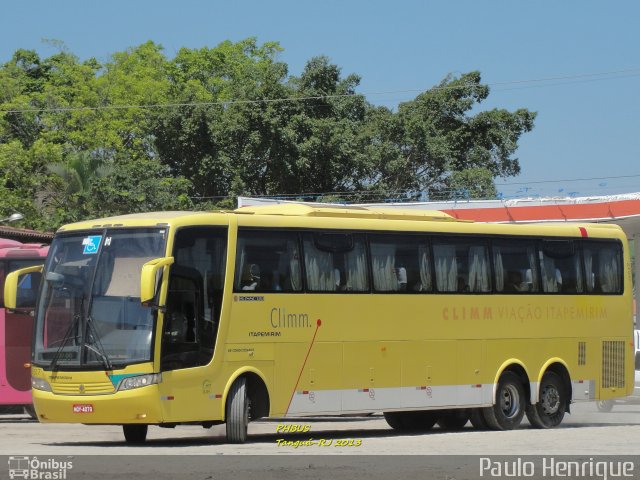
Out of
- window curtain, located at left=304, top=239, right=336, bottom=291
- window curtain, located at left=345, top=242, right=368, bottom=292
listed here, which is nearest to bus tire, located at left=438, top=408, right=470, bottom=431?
window curtain, located at left=345, top=242, right=368, bottom=292

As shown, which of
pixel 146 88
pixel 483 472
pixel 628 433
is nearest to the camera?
pixel 483 472

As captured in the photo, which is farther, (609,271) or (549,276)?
(609,271)

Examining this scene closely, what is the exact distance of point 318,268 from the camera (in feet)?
62.8

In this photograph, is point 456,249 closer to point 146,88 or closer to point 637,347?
point 637,347

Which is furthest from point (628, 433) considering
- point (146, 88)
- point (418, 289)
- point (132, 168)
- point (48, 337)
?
point (146, 88)

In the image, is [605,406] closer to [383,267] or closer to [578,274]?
[578,274]

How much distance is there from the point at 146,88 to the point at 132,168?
2051 cm

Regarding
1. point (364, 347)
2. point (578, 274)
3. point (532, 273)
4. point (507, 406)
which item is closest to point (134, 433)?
point (364, 347)

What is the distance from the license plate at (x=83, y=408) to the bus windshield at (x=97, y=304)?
53cm

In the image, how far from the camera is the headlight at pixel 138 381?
1677 cm

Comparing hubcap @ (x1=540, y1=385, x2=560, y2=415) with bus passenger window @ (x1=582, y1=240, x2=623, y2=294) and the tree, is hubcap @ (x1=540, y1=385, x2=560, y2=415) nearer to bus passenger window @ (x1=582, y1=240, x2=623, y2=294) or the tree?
bus passenger window @ (x1=582, y1=240, x2=623, y2=294)

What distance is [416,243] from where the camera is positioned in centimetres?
2061

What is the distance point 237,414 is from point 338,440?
179cm

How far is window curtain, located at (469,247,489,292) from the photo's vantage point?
21344 mm
